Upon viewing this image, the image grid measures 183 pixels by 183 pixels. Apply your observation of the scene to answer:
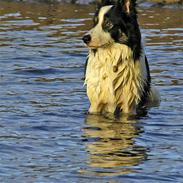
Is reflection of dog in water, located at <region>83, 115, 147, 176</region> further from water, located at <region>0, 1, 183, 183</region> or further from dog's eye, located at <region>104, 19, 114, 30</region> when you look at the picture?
dog's eye, located at <region>104, 19, 114, 30</region>

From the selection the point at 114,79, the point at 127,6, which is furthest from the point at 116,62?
the point at 127,6

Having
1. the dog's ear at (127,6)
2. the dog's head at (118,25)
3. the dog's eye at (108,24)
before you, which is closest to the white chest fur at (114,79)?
the dog's head at (118,25)

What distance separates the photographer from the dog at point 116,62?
10.7 meters

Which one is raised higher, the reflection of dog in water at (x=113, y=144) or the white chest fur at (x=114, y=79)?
the white chest fur at (x=114, y=79)

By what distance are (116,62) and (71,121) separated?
3.27ft

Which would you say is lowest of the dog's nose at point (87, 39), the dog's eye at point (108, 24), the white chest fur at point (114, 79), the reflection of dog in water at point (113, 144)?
the reflection of dog in water at point (113, 144)

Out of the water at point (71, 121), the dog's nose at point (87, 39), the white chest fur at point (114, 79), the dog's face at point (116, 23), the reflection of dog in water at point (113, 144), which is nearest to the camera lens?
the water at point (71, 121)

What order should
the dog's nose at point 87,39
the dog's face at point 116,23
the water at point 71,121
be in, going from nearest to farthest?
the water at point 71,121 < the dog's nose at point 87,39 < the dog's face at point 116,23

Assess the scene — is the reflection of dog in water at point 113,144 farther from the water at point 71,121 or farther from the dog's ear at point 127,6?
the dog's ear at point 127,6

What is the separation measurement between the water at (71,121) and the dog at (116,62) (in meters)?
0.28

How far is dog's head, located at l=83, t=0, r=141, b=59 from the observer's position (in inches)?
422

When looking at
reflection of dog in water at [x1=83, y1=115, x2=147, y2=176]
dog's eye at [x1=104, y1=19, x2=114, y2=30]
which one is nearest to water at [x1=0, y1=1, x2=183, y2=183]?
reflection of dog in water at [x1=83, y1=115, x2=147, y2=176]

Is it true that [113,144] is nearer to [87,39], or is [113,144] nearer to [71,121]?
[71,121]

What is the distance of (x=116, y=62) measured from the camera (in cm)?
1096
